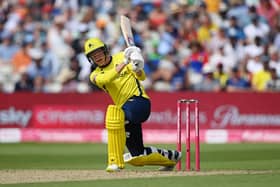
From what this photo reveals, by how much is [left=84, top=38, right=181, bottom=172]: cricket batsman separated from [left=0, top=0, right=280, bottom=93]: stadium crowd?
6.96 metres

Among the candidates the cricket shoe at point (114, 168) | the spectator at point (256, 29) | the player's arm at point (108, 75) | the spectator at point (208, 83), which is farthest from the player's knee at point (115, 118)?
the spectator at point (256, 29)

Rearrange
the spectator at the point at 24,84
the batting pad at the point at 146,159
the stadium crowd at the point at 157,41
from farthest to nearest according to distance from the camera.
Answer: the spectator at the point at 24,84
the stadium crowd at the point at 157,41
the batting pad at the point at 146,159

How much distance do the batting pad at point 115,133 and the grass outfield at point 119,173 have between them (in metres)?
0.17

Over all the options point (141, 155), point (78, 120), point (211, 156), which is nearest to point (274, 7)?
point (78, 120)

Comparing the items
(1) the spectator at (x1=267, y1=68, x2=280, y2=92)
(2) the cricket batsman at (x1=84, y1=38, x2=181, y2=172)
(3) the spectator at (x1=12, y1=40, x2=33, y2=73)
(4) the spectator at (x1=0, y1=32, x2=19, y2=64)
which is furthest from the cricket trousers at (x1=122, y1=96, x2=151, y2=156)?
(4) the spectator at (x1=0, y1=32, x2=19, y2=64)

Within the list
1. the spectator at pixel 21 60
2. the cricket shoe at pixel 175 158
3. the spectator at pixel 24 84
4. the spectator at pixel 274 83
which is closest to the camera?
the cricket shoe at pixel 175 158

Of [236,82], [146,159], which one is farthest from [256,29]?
[146,159]

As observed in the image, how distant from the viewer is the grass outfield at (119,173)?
839cm

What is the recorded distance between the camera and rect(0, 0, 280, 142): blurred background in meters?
16.1

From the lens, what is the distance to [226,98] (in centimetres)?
1611

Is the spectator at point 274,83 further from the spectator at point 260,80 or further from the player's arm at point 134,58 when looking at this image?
the player's arm at point 134,58

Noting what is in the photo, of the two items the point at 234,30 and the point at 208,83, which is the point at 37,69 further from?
the point at 234,30

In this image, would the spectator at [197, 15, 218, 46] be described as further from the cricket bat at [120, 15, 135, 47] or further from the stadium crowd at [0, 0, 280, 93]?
the cricket bat at [120, 15, 135, 47]

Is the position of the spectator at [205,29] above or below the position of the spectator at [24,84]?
above
